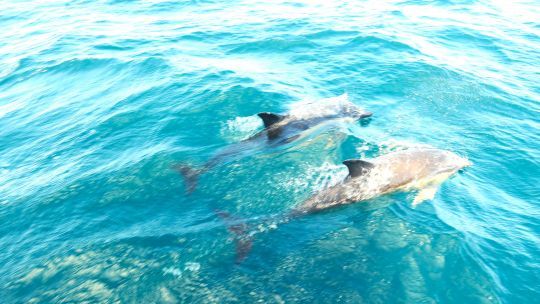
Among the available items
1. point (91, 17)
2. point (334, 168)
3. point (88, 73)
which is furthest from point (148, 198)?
point (91, 17)

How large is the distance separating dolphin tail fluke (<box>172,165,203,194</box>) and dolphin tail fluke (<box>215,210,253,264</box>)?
4.41 feet

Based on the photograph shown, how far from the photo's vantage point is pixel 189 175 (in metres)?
11.8

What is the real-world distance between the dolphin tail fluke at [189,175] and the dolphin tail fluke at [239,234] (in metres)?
1.34

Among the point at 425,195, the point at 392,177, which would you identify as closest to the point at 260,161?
the point at 392,177

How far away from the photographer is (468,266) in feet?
28.9

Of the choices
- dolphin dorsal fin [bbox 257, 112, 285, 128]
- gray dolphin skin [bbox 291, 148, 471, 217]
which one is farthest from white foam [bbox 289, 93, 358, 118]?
gray dolphin skin [bbox 291, 148, 471, 217]

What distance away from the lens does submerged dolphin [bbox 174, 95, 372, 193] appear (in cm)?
1221

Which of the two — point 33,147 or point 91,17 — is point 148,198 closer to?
point 33,147

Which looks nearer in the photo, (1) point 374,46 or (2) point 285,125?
(2) point 285,125

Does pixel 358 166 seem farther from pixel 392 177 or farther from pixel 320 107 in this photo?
pixel 320 107

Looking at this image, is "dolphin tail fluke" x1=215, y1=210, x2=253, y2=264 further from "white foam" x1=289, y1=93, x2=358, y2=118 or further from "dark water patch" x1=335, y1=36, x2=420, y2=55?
"dark water patch" x1=335, y1=36, x2=420, y2=55

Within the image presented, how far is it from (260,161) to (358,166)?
10.2 ft

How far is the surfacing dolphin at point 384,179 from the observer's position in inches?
402

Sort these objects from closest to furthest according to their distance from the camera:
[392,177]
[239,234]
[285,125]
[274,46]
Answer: [239,234]
[392,177]
[285,125]
[274,46]
